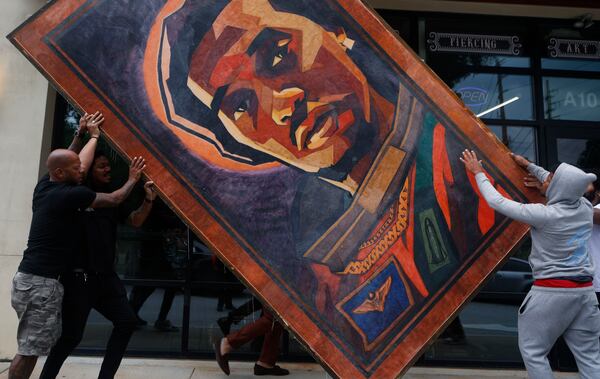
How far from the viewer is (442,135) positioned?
10.9ft

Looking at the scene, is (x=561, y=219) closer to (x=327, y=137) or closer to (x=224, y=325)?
(x=327, y=137)

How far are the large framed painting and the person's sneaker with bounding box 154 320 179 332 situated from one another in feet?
8.41

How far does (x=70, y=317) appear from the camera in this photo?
10.9 ft

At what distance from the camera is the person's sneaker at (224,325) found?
16.3 feet

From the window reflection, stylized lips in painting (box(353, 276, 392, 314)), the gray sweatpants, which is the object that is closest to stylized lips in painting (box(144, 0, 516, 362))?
stylized lips in painting (box(353, 276, 392, 314))

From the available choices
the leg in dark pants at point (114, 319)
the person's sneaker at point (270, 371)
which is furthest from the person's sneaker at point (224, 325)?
the leg in dark pants at point (114, 319)

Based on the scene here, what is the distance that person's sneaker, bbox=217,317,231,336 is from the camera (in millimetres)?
4965

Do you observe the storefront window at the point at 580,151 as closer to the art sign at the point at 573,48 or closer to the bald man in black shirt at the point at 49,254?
the art sign at the point at 573,48

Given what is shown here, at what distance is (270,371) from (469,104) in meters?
3.89

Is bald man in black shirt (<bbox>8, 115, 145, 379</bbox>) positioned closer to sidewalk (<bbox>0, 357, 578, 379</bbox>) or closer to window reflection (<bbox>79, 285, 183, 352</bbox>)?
sidewalk (<bbox>0, 357, 578, 379</bbox>)

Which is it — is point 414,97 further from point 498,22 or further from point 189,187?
point 498,22

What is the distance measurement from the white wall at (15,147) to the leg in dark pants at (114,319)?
197 cm

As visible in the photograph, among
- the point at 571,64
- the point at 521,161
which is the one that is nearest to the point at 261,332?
the point at 521,161

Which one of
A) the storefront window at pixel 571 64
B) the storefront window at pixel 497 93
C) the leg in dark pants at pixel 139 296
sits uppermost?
the storefront window at pixel 571 64
